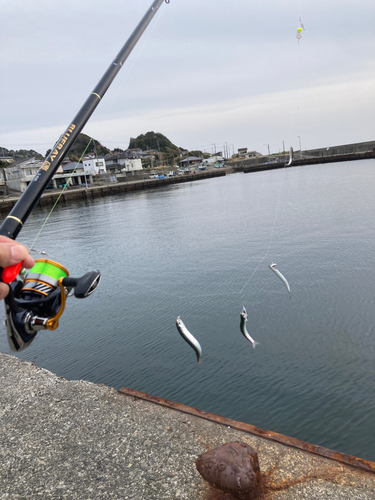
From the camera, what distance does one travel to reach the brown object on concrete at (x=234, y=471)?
10.9 ft

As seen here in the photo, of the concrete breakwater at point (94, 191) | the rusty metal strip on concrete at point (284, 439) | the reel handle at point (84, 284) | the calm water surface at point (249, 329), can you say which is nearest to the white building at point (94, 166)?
the concrete breakwater at point (94, 191)

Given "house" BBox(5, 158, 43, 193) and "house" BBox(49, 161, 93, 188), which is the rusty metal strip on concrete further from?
"house" BBox(49, 161, 93, 188)

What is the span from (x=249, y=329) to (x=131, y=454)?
15.4 ft

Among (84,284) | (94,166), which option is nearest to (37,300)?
(84,284)

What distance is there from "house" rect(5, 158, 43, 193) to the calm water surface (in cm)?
5069

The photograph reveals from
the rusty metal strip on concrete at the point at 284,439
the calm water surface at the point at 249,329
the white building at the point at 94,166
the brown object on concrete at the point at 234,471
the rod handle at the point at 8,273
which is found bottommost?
the calm water surface at the point at 249,329

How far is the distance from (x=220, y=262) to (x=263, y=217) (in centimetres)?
961

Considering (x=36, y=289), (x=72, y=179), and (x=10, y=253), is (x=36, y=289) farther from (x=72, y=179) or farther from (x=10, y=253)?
(x=72, y=179)

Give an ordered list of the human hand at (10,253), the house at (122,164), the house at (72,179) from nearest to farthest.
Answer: the human hand at (10,253)
the house at (72,179)
the house at (122,164)

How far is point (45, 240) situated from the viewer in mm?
23266

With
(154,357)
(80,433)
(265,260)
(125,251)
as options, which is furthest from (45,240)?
(80,433)

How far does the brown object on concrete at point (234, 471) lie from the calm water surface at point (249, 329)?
2225mm

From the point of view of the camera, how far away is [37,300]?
3.09 meters

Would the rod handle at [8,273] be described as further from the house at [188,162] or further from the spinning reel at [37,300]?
the house at [188,162]
